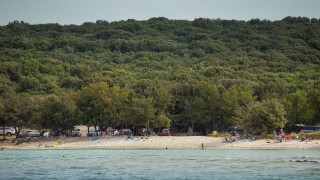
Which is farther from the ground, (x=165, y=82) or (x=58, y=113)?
(x=165, y=82)

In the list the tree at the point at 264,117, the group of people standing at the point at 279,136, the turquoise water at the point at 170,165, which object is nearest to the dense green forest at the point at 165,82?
the tree at the point at 264,117

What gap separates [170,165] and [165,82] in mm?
50236

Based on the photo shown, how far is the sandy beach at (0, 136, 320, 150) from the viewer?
252 ft

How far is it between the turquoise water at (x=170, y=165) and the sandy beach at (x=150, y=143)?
3711mm

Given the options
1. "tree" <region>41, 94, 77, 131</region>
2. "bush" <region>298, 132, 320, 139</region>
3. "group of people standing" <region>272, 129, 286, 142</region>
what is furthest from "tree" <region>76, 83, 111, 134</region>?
"bush" <region>298, 132, 320, 139</region>

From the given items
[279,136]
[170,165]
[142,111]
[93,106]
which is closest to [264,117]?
[279,136]

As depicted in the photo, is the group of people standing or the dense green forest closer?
the group of people standing

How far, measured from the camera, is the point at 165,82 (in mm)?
107500

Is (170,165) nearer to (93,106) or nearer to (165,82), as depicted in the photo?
(93,106)

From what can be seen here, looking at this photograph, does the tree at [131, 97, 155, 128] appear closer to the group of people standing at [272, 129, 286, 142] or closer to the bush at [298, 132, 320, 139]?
the group of people standing at [272, 129, 286, 142]

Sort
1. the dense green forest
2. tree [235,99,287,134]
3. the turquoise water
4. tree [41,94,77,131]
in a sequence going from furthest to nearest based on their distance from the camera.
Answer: tree [41,94,77,131] < the dense green forest < tree [235,99,287,134] < the turquoise water

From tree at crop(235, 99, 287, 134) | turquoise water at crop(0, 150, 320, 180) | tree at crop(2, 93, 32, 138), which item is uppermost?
tree at crop(2, 93, 32, 138)

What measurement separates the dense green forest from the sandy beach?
9.24 feet

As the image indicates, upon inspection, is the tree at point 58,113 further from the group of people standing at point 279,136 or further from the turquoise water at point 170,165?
the group of people standing at point 279,136
